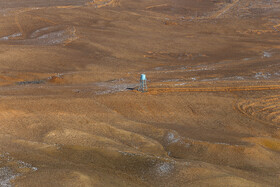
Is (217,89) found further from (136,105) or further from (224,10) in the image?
(224,10)

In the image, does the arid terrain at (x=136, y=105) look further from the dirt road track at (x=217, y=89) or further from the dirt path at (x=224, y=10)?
the dirt path at (x=224, y=10)

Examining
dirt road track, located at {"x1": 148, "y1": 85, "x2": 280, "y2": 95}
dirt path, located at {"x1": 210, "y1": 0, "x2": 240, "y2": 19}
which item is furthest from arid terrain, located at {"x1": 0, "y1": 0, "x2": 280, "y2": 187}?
dirt path, located at {"x1": 210, "y1": 0, "x2": 240, "y2": 19}

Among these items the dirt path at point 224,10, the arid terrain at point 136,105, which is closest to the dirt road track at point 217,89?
the arid terrain at point 136,105

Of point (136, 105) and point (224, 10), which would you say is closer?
point (136, 105)

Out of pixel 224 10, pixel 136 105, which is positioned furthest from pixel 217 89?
pixel 224 10

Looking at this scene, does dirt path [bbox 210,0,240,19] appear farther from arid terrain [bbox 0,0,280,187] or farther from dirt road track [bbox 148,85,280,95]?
dirt road track [bbox 148,85,280,95]

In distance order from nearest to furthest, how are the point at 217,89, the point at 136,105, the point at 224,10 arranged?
the point at 136,105 < the point at 217,89 < the point at 224,10

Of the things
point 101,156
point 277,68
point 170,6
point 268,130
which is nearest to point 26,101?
point 101,156

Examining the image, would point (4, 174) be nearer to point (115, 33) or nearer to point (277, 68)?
point (277, 68)
